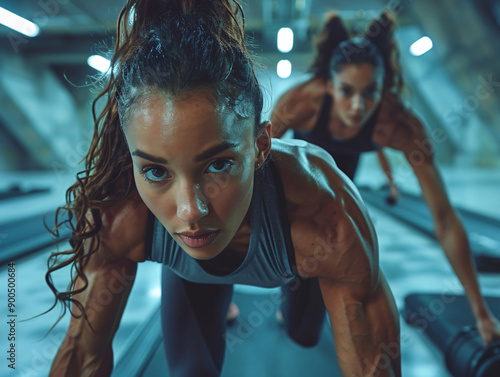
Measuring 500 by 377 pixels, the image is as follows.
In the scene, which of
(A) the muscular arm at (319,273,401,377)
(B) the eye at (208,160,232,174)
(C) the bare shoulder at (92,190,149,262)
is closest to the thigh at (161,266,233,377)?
(C) the bare shoulder at (92,190,149,262)


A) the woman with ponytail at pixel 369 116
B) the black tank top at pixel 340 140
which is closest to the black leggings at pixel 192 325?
the woman with ponytail at pixel 369 116

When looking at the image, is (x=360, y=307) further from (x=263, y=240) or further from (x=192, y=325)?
(x=192, y=325)

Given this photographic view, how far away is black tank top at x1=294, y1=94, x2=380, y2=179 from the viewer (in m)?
1.68

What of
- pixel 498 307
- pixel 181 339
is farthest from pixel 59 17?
pixel 498 307

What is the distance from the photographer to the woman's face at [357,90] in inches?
56.7

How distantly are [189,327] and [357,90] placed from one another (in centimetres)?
104

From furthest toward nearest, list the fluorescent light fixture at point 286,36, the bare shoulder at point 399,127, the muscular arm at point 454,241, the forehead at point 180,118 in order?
the fluorescent light fixture at point 286,36
the bare shoulder at point 399,127
the muscular arm at point 454,241
the forehead at point 180,118

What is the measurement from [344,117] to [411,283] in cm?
131

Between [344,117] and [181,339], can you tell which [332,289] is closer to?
[181,339]

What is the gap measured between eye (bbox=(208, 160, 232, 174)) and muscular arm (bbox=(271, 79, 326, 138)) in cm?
109

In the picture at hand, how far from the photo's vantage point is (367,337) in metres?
0.71

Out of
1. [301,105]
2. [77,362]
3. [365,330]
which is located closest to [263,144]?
[365,330]

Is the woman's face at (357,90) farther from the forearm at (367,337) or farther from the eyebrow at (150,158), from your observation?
the eyebrow at (150,158)

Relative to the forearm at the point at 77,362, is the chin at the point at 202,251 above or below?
above
